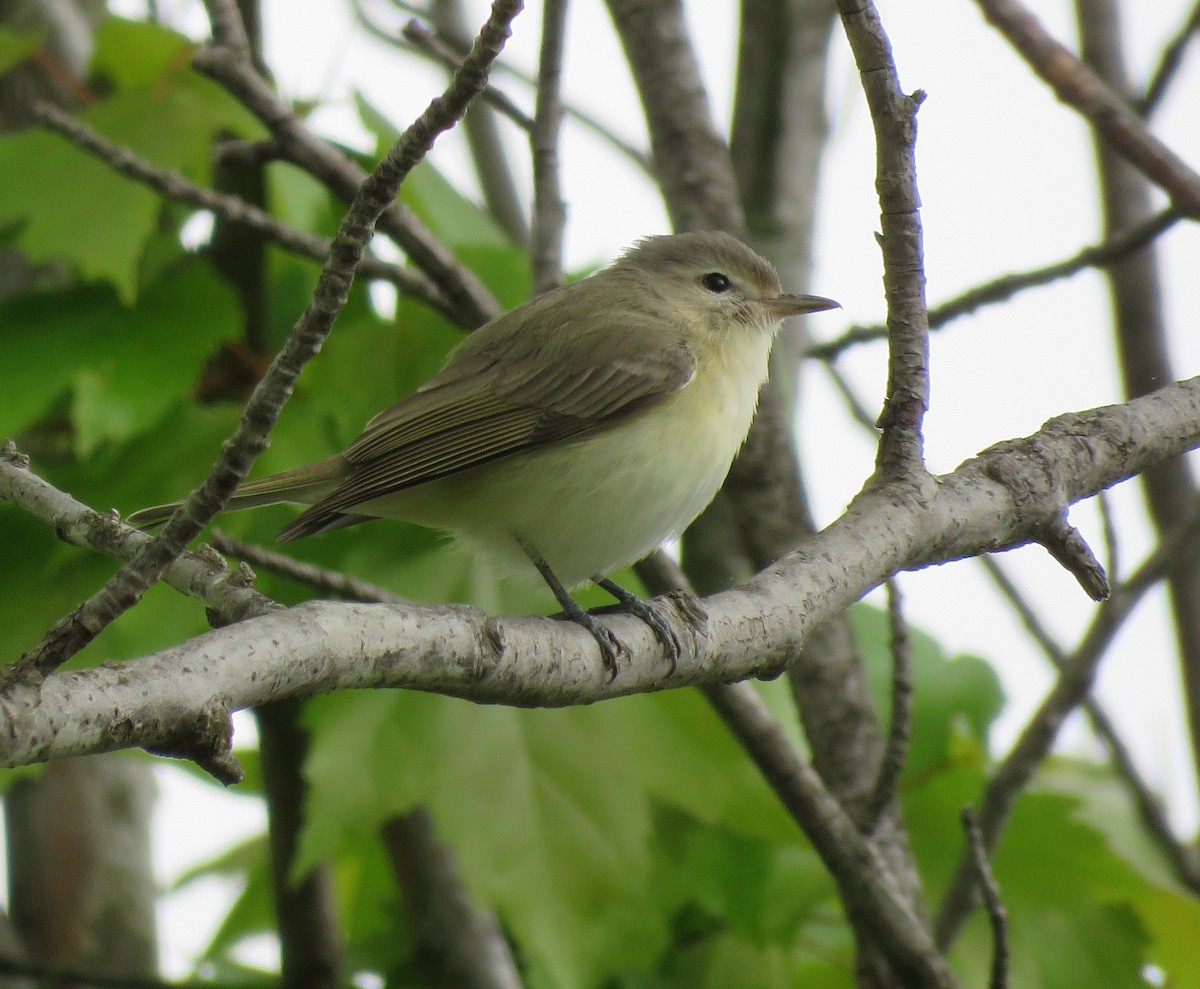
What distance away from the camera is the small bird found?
3463 mm

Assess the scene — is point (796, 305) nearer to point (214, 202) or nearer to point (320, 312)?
point (214, 202)

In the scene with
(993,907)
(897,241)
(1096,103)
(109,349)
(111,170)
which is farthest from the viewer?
(111,170)

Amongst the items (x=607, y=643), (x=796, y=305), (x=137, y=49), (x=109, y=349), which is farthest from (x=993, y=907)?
(x=137, y=49)

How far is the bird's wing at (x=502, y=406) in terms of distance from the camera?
3.43 meters

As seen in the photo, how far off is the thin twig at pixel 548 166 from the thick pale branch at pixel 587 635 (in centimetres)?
132

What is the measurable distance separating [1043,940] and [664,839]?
0.98 meters

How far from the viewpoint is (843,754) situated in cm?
346

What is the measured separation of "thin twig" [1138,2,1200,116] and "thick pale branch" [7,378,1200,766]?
4.58 feet

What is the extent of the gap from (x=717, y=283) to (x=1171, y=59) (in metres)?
1.40

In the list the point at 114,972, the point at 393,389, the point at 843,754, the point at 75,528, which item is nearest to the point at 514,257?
the point at 393,389

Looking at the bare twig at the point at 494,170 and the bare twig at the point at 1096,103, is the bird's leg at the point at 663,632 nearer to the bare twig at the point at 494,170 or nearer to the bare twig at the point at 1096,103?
the bare twig at the point at 1096,103

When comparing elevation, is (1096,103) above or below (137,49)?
below

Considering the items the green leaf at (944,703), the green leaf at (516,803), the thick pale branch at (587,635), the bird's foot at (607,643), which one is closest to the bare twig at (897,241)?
the thick pale branch at (587,635)

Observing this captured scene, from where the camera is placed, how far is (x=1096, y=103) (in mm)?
3244
